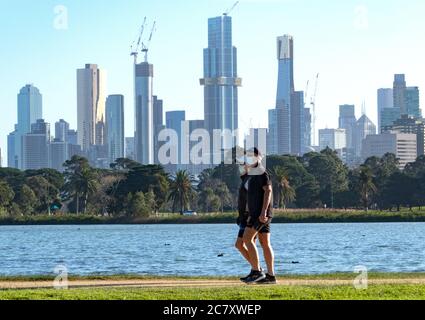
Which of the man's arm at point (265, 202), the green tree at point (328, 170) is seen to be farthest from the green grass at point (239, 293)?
the green tree at point (328, 170)

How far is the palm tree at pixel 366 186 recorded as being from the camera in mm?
137250

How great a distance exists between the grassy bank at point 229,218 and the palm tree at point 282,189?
161 inches

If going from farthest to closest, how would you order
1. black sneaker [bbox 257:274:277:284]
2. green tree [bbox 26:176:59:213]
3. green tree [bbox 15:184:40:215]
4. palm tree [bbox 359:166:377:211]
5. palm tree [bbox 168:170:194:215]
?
1. green tree [bbox 26:176:59:213]
2. green tree [bbox 15:184:40:215]
3. palm tree [bbox 168:170:194:215]
4. palm tree [bbox 359:166:377:211]
5. black sneaker [bbox 257:274:277:284]

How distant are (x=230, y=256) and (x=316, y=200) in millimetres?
96915

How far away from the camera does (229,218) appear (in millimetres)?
134750

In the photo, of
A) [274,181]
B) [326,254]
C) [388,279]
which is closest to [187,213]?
[274,181]

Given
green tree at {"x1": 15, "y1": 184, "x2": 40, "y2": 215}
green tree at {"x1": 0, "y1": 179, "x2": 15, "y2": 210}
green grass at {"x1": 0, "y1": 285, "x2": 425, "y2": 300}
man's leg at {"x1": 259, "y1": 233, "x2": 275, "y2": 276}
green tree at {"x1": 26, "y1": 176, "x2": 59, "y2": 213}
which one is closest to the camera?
green grass at {"x1": 0, "y1": 285, "x2": 425, "y2": 300}

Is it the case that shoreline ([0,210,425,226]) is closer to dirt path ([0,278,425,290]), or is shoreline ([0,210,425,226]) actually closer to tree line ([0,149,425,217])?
tree line ([0,149,425,217])

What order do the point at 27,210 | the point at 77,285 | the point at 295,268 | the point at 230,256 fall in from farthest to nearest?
the point at 27,210
the point at 230,256
the point at 295,268
the point at 77,285

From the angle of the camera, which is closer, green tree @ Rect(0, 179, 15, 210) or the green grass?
the green grass

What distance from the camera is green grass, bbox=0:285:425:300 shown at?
61.2 ft

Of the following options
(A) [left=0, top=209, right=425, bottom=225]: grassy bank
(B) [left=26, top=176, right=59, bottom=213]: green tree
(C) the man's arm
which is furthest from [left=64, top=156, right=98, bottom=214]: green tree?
(C) the man's arm
